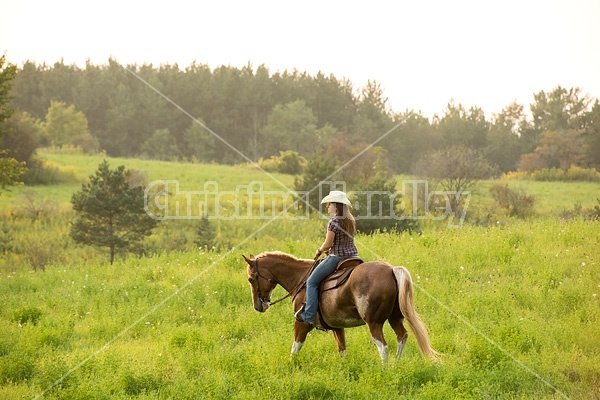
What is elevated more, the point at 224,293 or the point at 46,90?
the point at 46,90

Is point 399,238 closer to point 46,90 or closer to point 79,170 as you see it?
point 79,170

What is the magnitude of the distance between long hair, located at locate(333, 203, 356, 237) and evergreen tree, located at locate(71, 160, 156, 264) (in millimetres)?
21029

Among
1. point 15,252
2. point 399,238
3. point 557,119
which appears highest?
point 557,119

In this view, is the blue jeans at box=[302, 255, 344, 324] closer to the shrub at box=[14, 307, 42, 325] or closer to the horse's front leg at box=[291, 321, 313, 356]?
the horse's front leg at box=[291, 321, 313, 356]

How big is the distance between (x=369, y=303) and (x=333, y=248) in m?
1.17

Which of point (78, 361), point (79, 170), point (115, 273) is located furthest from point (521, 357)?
point (79, 170)

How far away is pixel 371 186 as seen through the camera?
2970 cm

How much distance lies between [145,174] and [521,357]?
142 feet

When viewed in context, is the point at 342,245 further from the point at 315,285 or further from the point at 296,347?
the point at 296,347

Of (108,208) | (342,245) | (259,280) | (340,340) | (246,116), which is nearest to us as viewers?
(342,245)

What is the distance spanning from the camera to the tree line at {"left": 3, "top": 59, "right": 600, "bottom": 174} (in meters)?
76.0

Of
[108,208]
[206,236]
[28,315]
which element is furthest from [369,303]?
[206,236]

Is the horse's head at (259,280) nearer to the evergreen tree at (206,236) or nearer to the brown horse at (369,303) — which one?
the brown horse at (369,303)

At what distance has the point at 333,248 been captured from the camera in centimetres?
937
